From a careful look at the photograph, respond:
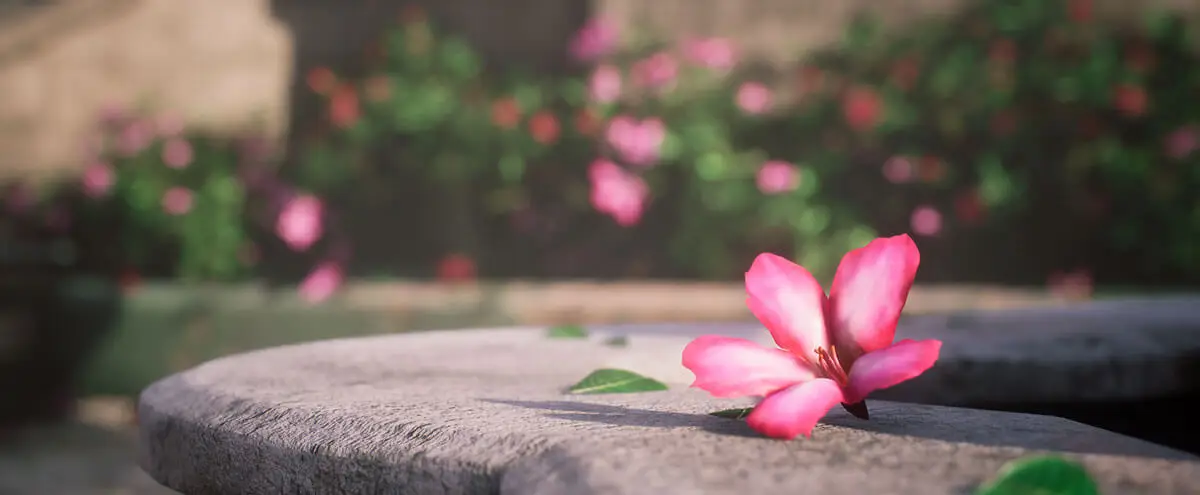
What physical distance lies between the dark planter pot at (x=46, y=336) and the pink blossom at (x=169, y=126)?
33.1 inches

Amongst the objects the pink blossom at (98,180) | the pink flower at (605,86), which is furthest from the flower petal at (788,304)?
the pink blossom at (98,180)

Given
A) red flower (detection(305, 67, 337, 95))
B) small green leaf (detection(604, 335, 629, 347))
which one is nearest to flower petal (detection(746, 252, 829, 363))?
small green leaf (detection(604, 335, 629, 347))

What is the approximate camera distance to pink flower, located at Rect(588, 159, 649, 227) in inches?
137

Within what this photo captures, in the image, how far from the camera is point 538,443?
593mm

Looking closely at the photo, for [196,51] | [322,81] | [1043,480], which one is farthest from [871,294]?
[196,51]

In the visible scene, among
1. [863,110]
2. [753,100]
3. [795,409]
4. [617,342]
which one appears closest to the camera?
[795,409]

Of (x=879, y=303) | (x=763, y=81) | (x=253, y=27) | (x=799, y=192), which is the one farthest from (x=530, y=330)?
(x=253, y=27)

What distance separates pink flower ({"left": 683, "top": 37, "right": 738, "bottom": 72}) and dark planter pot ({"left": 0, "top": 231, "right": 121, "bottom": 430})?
219 cm

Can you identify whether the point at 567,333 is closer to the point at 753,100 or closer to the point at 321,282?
the point at 321,282

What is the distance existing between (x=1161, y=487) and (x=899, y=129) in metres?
3.21

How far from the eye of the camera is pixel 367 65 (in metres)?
4.29

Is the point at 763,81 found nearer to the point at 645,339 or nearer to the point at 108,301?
the point at 108,301

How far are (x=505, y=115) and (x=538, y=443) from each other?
125 inches

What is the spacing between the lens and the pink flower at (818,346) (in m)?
0.63
